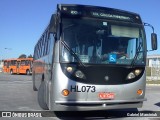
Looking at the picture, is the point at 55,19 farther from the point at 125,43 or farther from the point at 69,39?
the point at 125,43

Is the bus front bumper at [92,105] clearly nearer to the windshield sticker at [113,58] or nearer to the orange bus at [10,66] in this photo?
the windshield sticker at [113,58]

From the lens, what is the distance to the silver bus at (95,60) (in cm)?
923

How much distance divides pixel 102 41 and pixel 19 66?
46.0m

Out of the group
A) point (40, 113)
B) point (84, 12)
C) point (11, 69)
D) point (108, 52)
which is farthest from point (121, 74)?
point (11, 69)

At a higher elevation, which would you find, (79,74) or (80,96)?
(79,74)

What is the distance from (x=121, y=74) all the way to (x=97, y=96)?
1010mm

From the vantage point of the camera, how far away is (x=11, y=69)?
57.4m

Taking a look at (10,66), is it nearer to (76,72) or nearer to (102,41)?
(102,41)

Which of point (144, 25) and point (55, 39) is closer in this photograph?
point (55, 39)

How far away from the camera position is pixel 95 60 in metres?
9.55

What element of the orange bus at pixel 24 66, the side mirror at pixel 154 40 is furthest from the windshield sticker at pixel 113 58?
the orange bus at pixel 24 66

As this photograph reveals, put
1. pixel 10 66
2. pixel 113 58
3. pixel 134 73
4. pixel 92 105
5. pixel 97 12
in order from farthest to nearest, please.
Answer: pixel 10 66
pixel 97 12
pixel 134 73
pixel 113 58
pixel 92 105

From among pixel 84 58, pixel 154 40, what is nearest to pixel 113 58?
pixel 84 58

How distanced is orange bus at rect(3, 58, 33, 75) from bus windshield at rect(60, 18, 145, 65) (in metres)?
40.7
